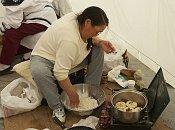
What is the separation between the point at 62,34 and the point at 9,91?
0.69 m

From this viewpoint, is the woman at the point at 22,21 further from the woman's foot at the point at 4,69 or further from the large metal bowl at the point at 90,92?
the large metal bowl at the point at 90,92

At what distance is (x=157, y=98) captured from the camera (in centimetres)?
218

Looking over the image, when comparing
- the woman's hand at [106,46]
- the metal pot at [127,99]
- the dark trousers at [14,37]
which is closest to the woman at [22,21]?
the dark trousers at [14,37]

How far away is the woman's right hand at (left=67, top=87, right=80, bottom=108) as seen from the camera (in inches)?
89.3

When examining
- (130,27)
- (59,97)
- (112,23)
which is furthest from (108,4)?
(59,97)

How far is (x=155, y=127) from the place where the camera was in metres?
2.29

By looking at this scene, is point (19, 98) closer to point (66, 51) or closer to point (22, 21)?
point (66, 51)

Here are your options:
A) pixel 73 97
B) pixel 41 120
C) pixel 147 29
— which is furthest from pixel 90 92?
pixel 147 29

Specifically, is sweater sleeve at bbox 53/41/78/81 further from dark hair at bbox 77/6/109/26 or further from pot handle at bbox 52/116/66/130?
pot handle at bbox 52/116/66/130

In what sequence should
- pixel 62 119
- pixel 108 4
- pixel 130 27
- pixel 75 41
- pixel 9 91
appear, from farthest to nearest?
pixel 108 4 → pixel 130 27 → pixel 9 91 → pixel 62 119 → pixel 75 41

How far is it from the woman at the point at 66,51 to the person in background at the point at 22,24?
72cm

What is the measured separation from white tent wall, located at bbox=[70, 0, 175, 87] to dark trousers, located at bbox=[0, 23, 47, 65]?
69cm

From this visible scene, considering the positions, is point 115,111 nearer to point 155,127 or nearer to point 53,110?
point 155,127

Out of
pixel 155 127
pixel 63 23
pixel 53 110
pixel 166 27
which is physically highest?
pixel 63 23
